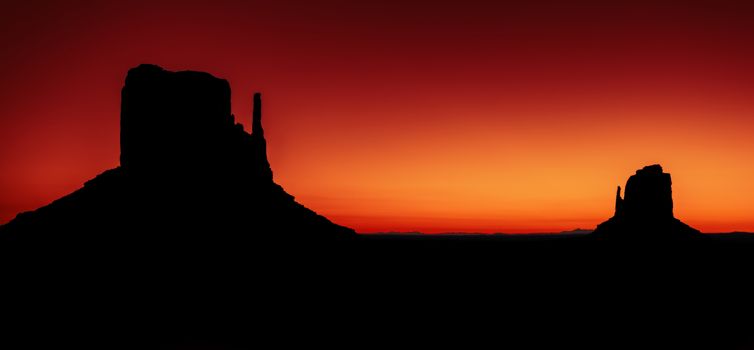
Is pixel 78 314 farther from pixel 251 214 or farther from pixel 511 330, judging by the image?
pixel 511 330

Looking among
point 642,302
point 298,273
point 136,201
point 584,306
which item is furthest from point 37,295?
point 642,302

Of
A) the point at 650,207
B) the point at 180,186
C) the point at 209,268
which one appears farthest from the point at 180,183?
the point at 650,207

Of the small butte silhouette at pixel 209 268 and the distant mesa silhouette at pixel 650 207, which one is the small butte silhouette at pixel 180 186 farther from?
the distant mesa silhouette at pixel 650 207

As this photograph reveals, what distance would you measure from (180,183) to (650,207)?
12083cm

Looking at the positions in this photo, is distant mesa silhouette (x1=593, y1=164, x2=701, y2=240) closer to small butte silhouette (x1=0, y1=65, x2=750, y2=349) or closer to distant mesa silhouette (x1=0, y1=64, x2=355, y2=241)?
small butte silhouette (x1=0, y1=65, x2=750, y2=349)

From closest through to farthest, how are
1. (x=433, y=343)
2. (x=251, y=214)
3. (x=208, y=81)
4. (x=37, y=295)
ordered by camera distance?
(x=433, y=343), (x=37, y=295), (x=251, y=214), (x=208, y=81)

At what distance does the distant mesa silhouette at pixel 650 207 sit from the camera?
167625 millimetres

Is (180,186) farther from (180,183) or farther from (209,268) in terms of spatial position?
(209,268)

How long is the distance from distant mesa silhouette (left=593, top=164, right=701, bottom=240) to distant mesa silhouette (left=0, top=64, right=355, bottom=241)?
304 feet

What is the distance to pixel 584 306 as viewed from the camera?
85188mm

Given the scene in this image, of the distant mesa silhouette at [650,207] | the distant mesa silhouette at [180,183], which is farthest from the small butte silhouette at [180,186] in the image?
the distant mesa silhouette at [650,207]

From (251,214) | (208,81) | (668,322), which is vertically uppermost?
(208,81)

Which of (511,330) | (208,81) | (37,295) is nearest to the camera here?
(37,295)

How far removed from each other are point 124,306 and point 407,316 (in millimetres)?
28455
